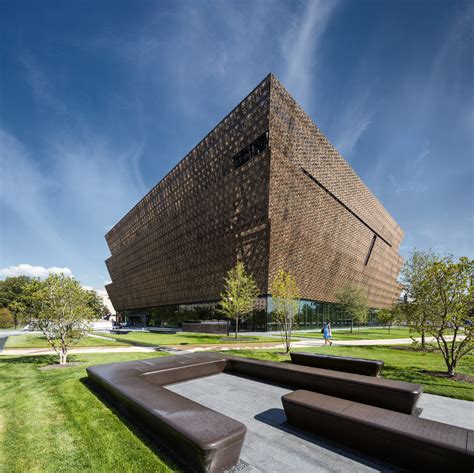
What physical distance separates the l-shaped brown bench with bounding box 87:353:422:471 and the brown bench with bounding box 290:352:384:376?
177cm

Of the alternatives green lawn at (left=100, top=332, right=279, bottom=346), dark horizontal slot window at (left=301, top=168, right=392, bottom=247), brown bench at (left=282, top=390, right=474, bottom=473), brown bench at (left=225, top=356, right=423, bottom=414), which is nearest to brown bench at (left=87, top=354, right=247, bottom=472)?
brown bench at (left=282, top=390, right=474, bottom=473)

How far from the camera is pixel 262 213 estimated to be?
1347 inches

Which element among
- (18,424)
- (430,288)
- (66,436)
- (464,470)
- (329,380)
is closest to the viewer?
(464,470)

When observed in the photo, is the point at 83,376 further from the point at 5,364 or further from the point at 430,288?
the point at 430,288

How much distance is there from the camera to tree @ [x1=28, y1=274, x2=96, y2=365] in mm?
11852

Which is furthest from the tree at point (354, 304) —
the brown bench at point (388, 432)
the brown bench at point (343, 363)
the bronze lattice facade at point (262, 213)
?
the brown bench at point (388, 432)

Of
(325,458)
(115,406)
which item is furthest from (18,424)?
(325,458)

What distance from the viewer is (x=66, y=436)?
16.2ft

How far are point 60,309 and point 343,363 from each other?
A: 36.5 feet

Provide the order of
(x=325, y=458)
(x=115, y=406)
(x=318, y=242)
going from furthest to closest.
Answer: (x=318, y=242) < (x=115, y=406) < (x=325, y=458)

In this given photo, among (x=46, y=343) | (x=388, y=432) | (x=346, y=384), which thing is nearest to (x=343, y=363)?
(x=346, y=384)

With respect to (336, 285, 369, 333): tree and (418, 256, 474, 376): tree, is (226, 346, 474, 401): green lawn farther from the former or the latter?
(336, 285, 369, 333): tree

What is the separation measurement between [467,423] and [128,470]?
6.42m

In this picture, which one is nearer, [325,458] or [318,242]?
[325,458]
